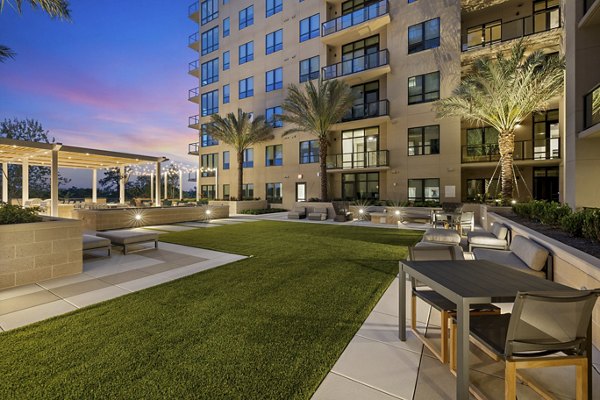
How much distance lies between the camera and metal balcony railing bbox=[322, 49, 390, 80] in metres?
19.9

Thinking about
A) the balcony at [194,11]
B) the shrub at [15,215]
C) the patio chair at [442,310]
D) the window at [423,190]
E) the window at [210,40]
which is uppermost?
the balcony at [194,11]

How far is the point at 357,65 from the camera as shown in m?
20.9

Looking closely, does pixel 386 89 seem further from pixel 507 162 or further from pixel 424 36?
pixel 507 162

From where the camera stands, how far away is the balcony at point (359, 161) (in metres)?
19.9

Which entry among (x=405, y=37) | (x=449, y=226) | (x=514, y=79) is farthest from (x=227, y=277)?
(x=405, y=37)

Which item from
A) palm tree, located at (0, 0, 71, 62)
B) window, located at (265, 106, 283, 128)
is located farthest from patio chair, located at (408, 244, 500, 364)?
window, located at (265, 106, 283, 128)

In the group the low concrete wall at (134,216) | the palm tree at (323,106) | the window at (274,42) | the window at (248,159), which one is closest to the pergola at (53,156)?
the low concrete wall at (134,216)

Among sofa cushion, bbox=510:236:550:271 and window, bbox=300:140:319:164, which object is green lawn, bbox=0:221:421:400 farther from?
window, bbox=300:140:319:164

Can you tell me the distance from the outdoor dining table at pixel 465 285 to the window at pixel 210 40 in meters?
33.8

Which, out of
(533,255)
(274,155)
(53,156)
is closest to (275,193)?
(274,155)

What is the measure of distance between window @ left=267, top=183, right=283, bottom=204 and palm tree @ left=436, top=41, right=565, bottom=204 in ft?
50.8

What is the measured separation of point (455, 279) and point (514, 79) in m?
13.9

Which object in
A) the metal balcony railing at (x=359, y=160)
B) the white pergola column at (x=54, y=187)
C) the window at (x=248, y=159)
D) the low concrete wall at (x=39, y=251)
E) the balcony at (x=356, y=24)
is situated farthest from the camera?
the window at (x=248, y=159)

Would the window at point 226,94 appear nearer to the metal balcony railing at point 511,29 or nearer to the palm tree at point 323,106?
the palm tree at point 323,106
